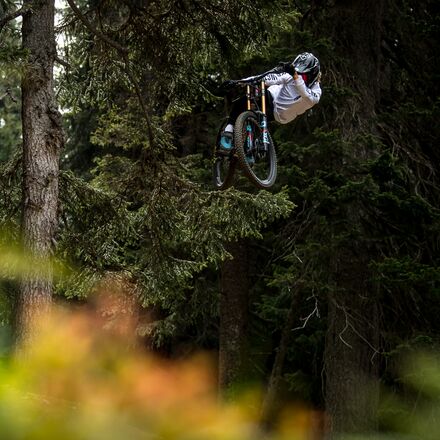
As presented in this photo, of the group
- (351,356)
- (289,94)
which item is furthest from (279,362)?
(289,94)

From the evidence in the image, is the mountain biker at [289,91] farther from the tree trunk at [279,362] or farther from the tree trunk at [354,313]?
the tree trunk at [279,362]

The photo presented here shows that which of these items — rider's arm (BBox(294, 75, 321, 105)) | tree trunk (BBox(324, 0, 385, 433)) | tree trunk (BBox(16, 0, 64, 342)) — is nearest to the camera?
A: tree trunk (BBox(16, 0, 64, 342))

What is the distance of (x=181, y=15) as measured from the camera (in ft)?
30.5

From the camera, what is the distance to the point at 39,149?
841cm

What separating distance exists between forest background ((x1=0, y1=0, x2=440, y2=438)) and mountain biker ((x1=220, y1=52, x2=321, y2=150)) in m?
1.28

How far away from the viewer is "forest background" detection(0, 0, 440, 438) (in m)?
8.60

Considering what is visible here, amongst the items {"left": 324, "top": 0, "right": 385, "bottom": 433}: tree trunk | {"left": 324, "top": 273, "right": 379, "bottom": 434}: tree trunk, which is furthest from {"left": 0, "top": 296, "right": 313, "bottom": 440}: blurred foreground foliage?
{"left": 324, "top": 273, "right": 379, "bottom": 434}: tree trunk

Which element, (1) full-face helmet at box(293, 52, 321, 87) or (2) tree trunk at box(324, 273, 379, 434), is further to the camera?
(2) tree trunk at box(324, 273, 379, 434)

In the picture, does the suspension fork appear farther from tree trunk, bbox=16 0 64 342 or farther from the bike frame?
tree trunk, bbox=16 0 64 342

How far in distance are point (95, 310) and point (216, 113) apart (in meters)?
4.44

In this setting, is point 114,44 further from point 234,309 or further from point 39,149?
point 234,309

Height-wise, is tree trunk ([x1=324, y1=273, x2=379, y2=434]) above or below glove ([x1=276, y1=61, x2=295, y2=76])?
below

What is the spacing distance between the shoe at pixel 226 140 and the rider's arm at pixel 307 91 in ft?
2.84

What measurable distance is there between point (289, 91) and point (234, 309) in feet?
23.4
